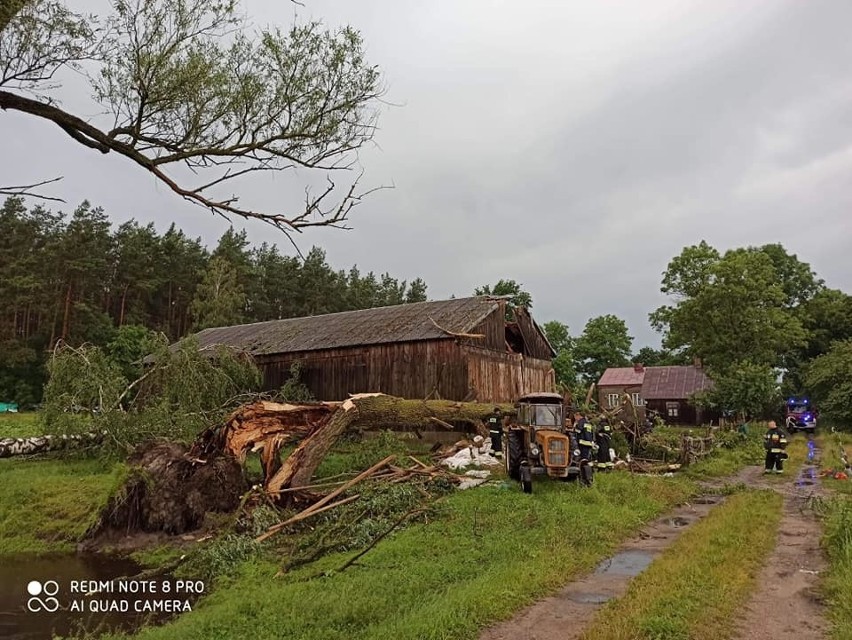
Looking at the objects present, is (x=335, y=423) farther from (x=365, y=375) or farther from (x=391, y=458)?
(x=365, y=375)

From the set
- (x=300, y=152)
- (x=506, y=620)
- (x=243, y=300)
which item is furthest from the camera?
(x=243, y=300)

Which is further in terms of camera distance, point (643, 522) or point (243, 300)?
point (243, 300)

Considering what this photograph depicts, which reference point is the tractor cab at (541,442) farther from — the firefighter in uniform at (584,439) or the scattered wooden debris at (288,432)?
the scattered wooden debris at (288,432)

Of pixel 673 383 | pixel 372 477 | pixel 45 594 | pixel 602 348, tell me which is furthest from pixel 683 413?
pixel 45 594

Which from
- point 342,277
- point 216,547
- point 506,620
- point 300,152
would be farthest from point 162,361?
point 342,277

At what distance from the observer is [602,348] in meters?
67.2

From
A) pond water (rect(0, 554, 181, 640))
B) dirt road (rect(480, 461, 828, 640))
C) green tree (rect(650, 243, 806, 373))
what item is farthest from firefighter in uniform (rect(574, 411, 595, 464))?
green tree (rect(650, 243, 806, 373))

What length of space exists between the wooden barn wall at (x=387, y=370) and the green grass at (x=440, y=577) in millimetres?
10751

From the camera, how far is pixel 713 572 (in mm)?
7047

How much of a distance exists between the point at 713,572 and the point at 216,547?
709cm

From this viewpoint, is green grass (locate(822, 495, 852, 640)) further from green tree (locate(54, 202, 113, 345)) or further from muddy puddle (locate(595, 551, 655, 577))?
green tree (locate(54, 202, 113, 345))

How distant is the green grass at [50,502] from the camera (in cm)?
1121

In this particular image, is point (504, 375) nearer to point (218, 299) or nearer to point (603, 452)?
point (603, 452)

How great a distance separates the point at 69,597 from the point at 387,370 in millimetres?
15696
